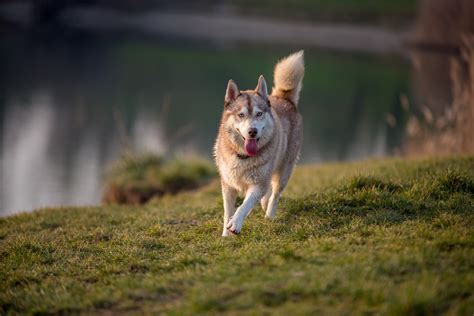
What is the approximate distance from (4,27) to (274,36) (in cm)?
1916

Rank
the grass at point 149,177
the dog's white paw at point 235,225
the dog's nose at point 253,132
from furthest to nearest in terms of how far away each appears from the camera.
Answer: the grass at point 149,177, the dog's nose at point 253,132, the dog's white paw at point 235,225

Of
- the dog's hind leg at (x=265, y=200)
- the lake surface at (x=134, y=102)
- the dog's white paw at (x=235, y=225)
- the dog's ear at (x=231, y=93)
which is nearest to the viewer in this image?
the dog's white paw at (x=235, y=225)

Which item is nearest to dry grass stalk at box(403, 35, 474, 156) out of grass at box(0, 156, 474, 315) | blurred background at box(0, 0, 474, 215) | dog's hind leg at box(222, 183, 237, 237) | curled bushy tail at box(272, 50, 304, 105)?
blurred background at box(0, 0, 474, 215)

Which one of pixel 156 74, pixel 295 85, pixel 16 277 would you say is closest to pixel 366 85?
pixel 156 74

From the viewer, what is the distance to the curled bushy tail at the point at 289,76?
9.35m

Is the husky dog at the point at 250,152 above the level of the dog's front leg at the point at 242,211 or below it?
above

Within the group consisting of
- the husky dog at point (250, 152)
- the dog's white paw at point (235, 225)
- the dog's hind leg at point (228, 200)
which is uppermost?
the husky dog at point (250, 152)

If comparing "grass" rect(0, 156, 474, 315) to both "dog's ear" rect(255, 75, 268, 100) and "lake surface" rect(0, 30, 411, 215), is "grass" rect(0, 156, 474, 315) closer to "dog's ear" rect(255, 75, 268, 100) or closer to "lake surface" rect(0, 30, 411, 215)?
"dog's ear" rect(255, 75, 268, 100)

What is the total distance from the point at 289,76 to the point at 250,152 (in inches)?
76.2

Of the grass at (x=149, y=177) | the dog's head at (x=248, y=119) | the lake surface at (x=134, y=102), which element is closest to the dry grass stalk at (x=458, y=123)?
the lake surface at (x=134, y=102)

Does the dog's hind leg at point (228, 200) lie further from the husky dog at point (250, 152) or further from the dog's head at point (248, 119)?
the dog's head at point (248, 119)

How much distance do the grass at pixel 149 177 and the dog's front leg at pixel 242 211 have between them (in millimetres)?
6932

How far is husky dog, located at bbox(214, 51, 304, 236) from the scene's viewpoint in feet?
25.8

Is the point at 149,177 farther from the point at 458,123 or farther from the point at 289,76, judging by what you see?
the point at 458,123
